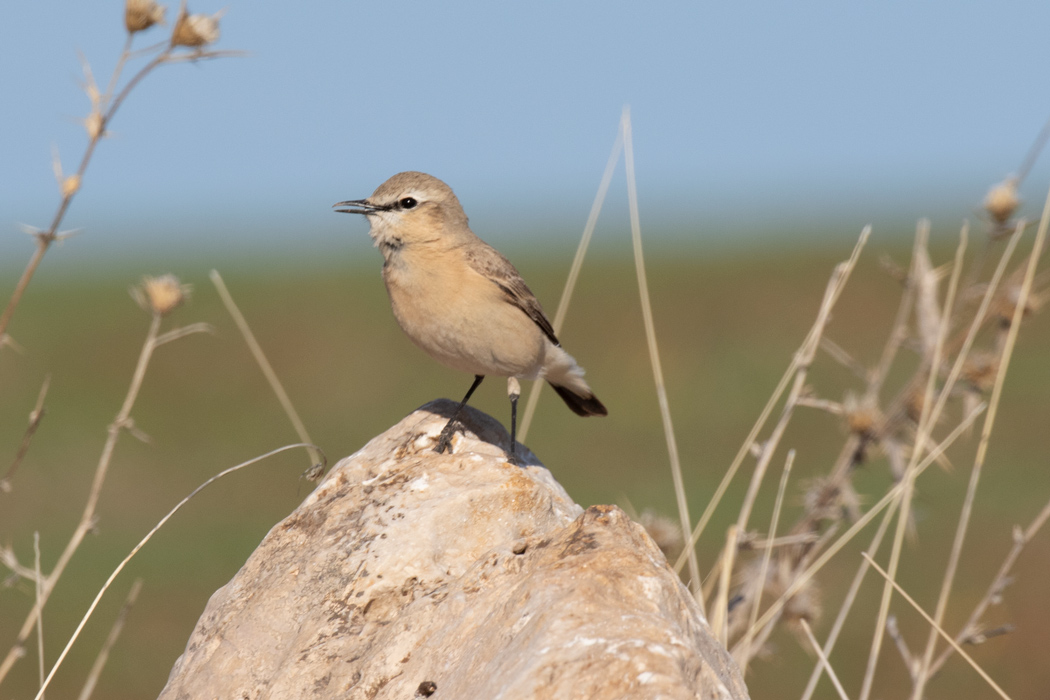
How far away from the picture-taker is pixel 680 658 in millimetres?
2664

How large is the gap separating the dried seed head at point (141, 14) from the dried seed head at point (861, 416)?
3.20m

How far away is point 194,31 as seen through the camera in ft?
12.4

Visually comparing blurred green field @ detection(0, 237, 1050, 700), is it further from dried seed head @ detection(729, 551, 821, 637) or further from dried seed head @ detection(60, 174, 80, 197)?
dried seed head @ detection(60, 174, 80, 197)

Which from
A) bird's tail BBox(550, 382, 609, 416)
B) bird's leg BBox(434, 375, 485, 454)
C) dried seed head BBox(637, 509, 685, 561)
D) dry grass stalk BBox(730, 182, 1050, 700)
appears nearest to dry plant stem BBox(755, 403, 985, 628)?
dry grass stalk BBox(730, 182, 1050, 700)

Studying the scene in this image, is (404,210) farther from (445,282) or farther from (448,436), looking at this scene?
(448,436)

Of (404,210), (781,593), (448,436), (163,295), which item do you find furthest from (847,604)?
(163,295)

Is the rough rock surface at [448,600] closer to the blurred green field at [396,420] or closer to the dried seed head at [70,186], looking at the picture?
the dried seed head at [70,186]

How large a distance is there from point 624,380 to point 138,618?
1180cm

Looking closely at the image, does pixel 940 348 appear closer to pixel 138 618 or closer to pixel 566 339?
pixel 138 618

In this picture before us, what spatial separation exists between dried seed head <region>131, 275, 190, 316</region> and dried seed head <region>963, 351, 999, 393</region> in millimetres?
3439

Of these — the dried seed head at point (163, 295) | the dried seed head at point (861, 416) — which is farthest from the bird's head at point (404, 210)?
the dried seed head at point (861, 416)

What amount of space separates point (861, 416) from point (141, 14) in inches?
132

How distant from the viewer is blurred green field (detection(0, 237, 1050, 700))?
13.4m

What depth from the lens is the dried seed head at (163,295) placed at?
4.32 meters
